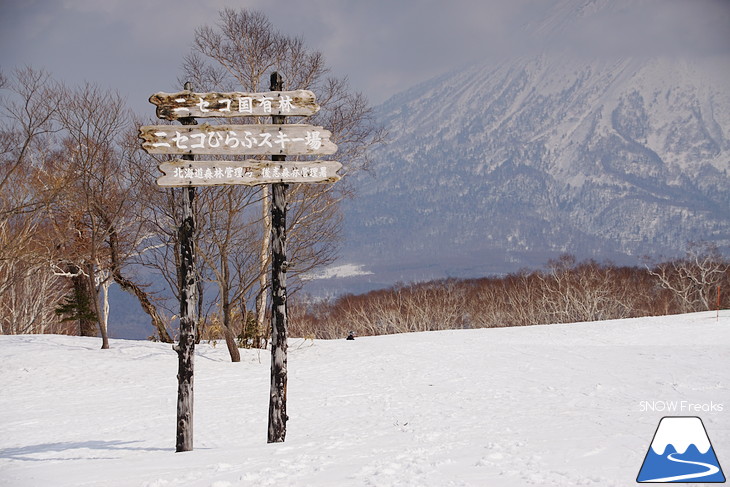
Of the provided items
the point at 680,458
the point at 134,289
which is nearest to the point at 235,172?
the point at 680,458

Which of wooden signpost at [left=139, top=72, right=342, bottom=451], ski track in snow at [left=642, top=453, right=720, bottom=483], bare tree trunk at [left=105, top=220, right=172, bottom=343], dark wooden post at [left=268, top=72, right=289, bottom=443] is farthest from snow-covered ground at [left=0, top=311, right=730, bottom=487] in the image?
bare tree trunk at [left=105, top=220, right=172, bottom=343]

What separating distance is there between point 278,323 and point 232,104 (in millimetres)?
3341

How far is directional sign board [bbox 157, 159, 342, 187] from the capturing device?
8391 mm

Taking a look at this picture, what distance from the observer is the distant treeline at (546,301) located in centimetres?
6328

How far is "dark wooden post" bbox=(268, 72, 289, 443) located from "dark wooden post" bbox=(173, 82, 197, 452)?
1.23m

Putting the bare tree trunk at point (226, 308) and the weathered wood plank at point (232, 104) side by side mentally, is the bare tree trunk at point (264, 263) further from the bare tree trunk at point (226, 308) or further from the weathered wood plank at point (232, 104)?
the weathered wood plank at point (232, 104)

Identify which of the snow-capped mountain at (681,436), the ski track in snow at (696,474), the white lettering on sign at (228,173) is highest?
the white lettering on sign at (228,173)

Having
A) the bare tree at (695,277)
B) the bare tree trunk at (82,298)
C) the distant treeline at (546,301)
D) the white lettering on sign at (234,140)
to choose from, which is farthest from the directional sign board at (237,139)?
the bare tree at (695,277)

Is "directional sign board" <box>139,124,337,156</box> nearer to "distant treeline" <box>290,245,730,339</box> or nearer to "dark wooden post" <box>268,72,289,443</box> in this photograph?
"dark wooden post" <box>268,72,289,443</box>

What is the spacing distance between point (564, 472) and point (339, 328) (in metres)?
65.6

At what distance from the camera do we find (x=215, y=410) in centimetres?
1230

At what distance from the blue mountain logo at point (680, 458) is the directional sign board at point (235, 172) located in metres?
5.49

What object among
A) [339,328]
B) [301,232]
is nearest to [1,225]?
[301,232]

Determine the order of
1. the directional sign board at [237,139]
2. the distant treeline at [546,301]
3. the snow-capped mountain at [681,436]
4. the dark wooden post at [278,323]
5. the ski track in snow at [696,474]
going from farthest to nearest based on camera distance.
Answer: the distant treeline at [546,301] < the directional sign board at [237,139] < the dark wooden post at [278,323] < the snow-capped mountain at [681,436] < the ski track in snow at [696,474]
